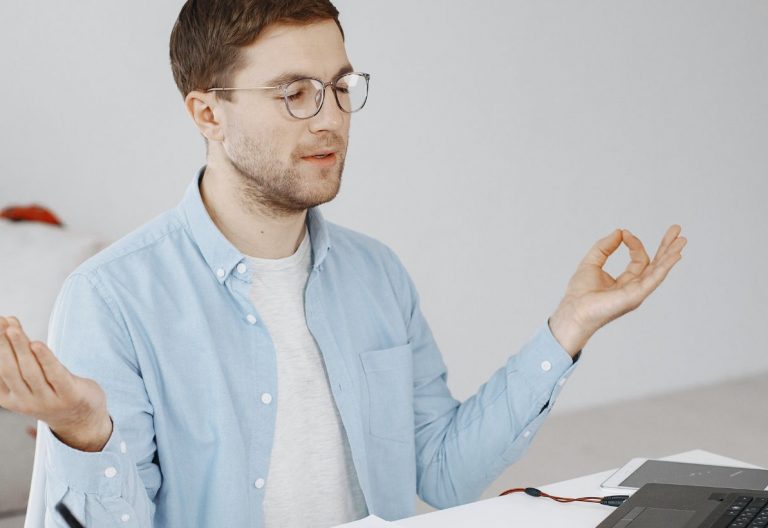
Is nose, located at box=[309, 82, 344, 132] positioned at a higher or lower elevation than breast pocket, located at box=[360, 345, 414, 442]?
higher

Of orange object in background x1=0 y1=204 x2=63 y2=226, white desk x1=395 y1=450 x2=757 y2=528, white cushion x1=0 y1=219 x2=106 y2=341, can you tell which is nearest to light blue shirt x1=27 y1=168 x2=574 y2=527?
white desk x1=395 y1=450 x2=757 y2=528

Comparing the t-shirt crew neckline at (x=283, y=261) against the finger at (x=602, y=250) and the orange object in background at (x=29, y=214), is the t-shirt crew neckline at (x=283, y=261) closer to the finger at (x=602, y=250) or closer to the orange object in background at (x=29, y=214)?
the finger at (x=602, y=250)

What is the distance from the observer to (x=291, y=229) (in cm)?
165

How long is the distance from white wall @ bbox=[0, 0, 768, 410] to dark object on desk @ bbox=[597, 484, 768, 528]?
7.52 ft

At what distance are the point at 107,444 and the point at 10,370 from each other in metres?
0.20

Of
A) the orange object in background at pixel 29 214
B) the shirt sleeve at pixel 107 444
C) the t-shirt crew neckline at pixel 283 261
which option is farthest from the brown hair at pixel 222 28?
the orange object in background at pixel 29 214

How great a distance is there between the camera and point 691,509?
1210 mm

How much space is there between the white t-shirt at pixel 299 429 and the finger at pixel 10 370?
1.82ft

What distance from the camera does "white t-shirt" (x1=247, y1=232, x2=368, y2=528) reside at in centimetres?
155

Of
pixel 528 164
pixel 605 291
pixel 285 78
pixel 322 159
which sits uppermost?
pixel 285 78

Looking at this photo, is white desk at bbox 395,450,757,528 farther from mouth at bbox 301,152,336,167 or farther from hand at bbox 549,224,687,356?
mouth at bbox 301,152,336,167

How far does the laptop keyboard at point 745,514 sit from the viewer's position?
116cm

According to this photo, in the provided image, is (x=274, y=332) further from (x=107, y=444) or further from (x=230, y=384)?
(x=107, y=444)

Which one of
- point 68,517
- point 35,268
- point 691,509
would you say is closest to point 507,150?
point 35,268
